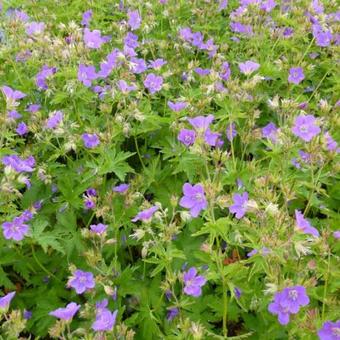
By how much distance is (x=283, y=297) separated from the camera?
208 centimetres

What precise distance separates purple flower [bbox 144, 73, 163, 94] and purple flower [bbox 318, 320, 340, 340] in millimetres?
1977

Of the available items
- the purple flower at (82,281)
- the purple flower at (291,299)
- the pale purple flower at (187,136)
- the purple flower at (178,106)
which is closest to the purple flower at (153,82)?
the purple flower at (178,106)

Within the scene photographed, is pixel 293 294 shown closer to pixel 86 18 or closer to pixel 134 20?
pixel 134 20

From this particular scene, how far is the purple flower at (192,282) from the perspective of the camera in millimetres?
2512

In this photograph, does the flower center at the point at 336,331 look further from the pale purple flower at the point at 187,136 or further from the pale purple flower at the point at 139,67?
the pale purple flower at the point at 139,67

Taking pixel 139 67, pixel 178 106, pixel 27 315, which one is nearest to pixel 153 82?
pixel 139 67

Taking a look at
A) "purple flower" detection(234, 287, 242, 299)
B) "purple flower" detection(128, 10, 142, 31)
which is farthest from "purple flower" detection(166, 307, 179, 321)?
"purple flower" detection(128, 10, 142, 31)

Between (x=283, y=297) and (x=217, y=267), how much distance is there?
0.42 meters

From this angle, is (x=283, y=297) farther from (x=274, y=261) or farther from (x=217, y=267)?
(x=217, y=267)

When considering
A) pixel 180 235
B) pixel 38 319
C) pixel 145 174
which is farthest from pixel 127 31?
pixel 38 319

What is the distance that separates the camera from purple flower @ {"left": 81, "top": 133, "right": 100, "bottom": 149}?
307 cm

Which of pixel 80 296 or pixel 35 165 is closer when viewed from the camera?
pixel 80 296

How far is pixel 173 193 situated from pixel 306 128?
1.00 m

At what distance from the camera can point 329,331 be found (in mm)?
2070
